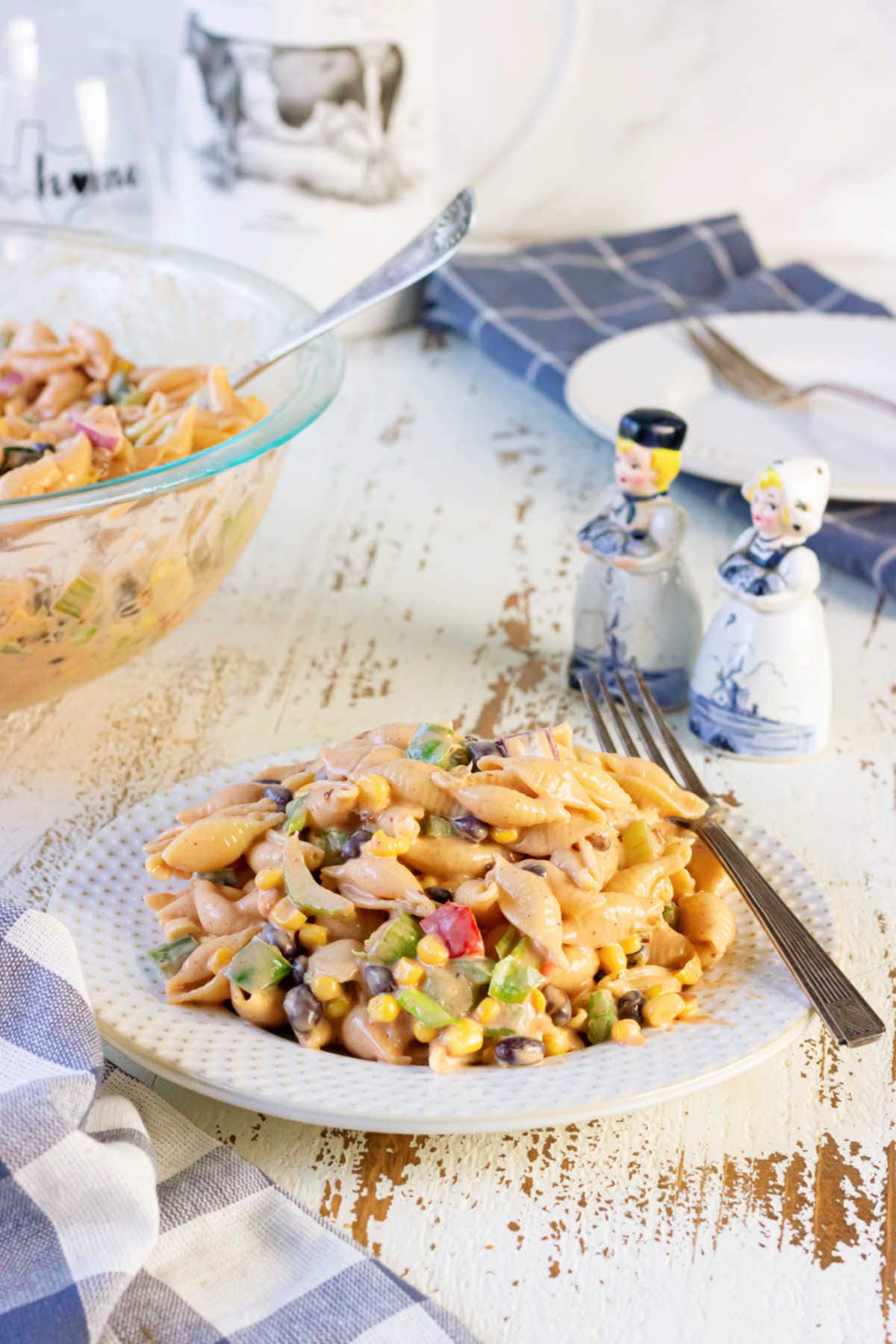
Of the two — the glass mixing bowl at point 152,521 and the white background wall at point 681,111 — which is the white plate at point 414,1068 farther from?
the white background wall at point 681,111

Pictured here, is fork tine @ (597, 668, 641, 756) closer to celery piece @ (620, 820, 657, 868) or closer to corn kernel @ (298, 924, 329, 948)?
celery piece @ (620, 820, 657, 868)

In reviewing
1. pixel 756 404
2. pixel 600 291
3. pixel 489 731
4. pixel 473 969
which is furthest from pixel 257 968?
pixel 600 291

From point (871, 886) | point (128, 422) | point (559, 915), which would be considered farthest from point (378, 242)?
point (559, 915)

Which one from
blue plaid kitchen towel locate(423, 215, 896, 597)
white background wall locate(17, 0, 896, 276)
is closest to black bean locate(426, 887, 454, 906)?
blue plaid kitchen towel locate(423, 215, 896, 597)

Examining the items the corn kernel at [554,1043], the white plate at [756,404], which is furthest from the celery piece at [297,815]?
the white plate at [756,404]

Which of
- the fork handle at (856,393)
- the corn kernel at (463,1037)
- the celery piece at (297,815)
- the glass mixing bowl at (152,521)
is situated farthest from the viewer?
the fork handle at (856,393)

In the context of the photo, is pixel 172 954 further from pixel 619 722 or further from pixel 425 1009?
pixel 619 722

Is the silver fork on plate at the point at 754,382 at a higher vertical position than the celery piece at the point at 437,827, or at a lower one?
lower
